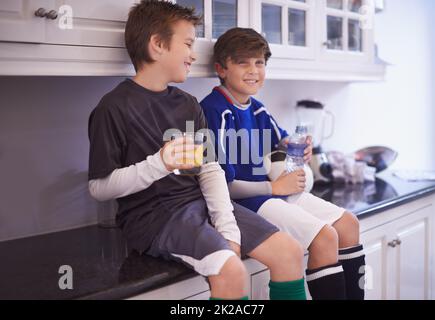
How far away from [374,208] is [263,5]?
789mm

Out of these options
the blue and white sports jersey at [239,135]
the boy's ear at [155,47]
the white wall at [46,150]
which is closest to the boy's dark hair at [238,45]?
the blue and white sports jersey at [239,135]

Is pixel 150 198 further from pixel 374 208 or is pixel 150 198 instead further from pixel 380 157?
pixel 380 157

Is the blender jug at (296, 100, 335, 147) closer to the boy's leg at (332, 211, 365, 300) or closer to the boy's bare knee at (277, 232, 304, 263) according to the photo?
the boy's leg at (332, 211, 365, 300)

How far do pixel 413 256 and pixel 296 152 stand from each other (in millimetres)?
818

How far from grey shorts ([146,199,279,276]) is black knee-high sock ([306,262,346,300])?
7.8 inches

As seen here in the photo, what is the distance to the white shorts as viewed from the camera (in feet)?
4.58

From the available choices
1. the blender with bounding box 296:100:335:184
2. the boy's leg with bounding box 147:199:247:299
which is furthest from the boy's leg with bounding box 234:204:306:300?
the blender with bounding box 296:100:335:184

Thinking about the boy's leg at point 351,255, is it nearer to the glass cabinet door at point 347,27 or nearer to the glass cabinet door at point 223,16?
the glass cabinet door at point 223,16

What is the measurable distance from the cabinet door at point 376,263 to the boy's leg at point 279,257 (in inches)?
24.2

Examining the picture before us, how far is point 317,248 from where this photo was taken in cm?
138

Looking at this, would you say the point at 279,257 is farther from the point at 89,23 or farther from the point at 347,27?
the point at 347,27

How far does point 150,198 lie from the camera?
4.34 feet

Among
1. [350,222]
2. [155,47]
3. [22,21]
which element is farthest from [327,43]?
[22,21]
